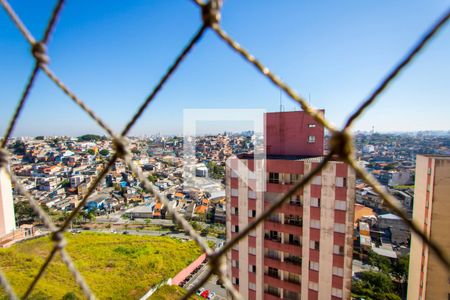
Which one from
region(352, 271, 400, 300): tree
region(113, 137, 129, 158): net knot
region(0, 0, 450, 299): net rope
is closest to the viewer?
region(0, 0, 450, 299): net rope

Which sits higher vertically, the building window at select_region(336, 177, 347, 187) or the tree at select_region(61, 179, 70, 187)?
the building window at select_region(336, 177, 347, 187)

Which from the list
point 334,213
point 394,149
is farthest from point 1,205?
point 394,149

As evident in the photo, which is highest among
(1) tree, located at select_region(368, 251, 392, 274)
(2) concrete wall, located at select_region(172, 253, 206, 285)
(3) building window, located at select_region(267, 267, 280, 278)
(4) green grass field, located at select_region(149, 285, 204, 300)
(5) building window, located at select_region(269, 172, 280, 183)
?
(5) building window, located at select_region(269, 172, 280, 183)

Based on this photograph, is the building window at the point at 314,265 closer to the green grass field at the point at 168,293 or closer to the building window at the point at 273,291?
the building window at the point at 273,291

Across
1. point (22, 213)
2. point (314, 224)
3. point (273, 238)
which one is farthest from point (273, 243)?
point (22, 213)

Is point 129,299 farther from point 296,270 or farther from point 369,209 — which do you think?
point 369,209

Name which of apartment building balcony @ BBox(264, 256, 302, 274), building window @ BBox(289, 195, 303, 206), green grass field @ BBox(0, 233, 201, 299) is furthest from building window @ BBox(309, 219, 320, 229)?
green grass field @ BBox(0, 233, 201, 299)

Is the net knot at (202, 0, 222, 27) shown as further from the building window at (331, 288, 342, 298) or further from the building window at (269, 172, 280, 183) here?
the building window at (331, 288, 342, 298)
